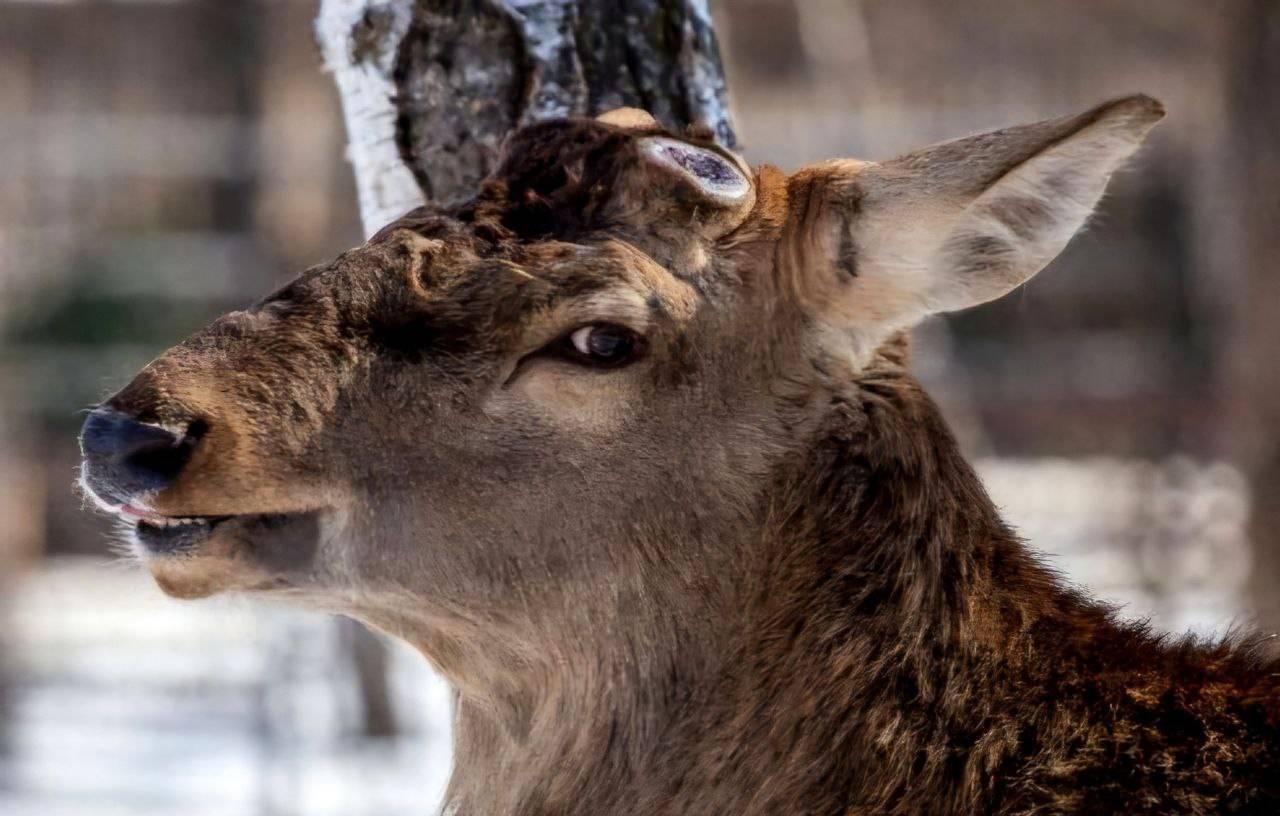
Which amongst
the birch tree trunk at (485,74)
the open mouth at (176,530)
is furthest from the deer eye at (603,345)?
the birch tree trunk at (485,74)

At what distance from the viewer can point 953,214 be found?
268 centimetres

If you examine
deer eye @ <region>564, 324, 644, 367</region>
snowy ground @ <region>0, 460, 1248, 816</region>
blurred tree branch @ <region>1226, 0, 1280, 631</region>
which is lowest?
snowy ground @ <region>0, 460, 1248, 816</region>

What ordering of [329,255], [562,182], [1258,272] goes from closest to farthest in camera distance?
[562,182] < [1258,272] < [329,255]

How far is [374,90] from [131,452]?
1237 mm

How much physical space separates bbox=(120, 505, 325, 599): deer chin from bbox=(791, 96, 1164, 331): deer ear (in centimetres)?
99

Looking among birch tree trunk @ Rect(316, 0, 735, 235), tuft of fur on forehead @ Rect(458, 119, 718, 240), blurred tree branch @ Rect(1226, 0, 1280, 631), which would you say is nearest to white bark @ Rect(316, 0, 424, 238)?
birch tree trunk @ Rect(316, 0, 735, 235)

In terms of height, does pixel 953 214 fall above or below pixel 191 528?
above

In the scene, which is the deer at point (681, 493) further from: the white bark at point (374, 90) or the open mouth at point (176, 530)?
the white bark at point (374, 90)

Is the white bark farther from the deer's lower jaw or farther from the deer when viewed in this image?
the deer's lower jaw

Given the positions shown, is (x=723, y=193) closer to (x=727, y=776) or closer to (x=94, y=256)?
(x=727, y=776)

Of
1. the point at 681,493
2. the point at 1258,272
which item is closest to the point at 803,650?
the point at 681,493

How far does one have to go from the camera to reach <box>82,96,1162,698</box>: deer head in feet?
8.41

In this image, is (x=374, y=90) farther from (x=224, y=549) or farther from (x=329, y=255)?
(x=329, y=255)

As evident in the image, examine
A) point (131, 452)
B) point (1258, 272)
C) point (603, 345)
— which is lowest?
point (1258, 272)
